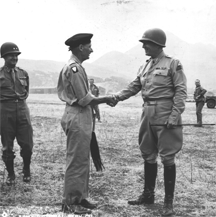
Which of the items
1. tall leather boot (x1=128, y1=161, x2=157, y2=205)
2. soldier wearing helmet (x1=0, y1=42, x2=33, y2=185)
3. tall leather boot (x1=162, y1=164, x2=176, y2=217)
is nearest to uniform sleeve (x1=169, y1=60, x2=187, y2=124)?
tall leather boot (x1=162, y1=164, x2=176, y2=217)

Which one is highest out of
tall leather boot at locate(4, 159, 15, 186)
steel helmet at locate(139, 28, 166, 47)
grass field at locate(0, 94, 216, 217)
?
steel helmet at locate(139, 28, 166, 47)

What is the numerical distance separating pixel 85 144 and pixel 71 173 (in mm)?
372

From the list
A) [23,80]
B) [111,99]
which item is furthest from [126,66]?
[111,99]

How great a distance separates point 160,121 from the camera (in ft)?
12.5

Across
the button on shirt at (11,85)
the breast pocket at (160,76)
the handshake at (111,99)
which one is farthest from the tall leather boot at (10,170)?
the breast pocket at (160,76)

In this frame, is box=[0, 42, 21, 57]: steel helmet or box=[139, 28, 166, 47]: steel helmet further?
box=[0, 42, 21, 57]: steel helmet

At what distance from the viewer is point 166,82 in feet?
12.5

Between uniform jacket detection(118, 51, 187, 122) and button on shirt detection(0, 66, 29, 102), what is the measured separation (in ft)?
6.75

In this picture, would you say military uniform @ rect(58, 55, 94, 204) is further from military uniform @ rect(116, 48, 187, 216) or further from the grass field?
military uniform @ rect(116, 48, 187, 216)

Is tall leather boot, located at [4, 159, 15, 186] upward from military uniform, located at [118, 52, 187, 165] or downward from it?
downward

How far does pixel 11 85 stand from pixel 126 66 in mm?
147835

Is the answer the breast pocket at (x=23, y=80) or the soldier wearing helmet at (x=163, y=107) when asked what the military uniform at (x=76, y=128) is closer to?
the soldier wearing helmet at (x=163, y=107)

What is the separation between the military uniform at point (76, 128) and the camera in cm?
357

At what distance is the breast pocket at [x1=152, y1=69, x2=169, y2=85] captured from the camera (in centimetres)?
381
